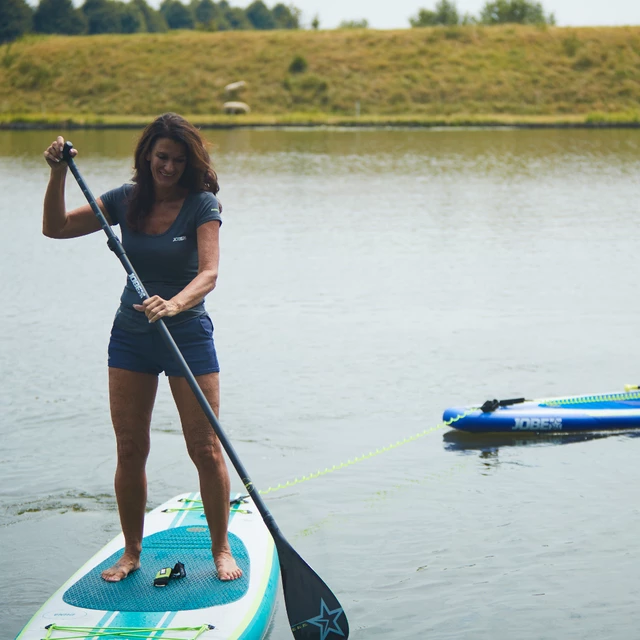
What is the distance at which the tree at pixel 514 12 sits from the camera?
283 ft

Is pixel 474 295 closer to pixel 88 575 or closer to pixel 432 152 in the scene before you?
pixel 88 575

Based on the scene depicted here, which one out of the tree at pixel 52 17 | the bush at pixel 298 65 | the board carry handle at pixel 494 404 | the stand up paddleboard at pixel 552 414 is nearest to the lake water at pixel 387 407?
the stand up paddleboard at pixel 552 414

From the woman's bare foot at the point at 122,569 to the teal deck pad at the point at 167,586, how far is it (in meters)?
0.02

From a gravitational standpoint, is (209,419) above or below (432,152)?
above

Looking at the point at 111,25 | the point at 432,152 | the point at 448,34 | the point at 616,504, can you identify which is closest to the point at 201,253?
the point at 616,504

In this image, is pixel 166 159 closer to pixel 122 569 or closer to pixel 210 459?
pixel 210 459

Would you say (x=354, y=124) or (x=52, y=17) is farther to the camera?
(x=52, y=17)

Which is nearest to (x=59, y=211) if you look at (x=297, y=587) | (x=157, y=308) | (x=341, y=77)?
(x=157, y=308)

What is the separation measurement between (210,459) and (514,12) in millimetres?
87757

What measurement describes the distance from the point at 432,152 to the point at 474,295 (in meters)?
22.4

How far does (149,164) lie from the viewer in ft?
15.2

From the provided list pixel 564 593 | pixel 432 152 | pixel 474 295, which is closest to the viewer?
pixel 564 593

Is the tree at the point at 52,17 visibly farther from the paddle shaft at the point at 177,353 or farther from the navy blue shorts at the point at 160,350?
the navy blue shorts at the point at 160,350

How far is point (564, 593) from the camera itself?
550 centimetres
